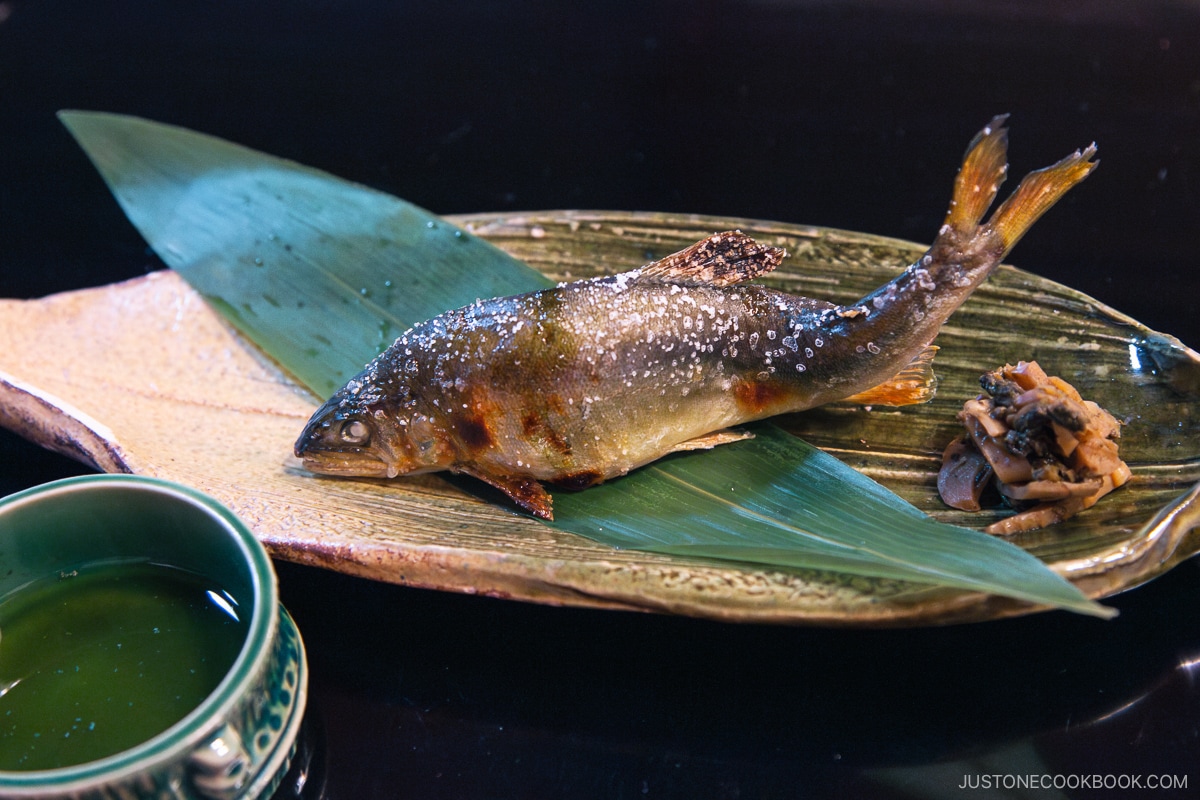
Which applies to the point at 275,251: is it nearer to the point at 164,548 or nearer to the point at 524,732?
the point at 164,548

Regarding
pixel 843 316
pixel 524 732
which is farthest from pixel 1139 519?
pixel 524 732

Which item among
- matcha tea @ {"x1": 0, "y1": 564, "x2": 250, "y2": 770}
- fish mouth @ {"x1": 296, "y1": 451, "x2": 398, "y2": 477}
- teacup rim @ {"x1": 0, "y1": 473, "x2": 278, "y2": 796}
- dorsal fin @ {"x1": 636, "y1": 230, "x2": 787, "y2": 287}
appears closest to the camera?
teacup rim @ {"x1": 0, "y1": 473, "x2": 278, "y2": 796}

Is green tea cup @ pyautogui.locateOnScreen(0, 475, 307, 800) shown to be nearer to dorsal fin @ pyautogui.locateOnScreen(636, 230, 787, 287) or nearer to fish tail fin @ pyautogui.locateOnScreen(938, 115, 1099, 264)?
dorsal fin @ pyautogui.locateOnScreen(636, 230, 787, 287)

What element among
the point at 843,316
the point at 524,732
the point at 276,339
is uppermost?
the point at 843,316

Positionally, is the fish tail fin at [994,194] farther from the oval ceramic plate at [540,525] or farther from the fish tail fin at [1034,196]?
the oval ceramic plate at [540,525]

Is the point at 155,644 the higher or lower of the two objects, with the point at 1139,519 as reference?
lower

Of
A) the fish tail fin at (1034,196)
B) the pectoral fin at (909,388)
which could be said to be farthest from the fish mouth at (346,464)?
the fish tail fin at (1034,196)

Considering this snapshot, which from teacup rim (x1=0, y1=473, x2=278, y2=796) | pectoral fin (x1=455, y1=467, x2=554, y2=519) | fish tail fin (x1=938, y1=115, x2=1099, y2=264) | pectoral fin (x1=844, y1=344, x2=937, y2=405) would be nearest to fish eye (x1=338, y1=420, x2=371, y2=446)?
pectoral fin (x1=455, y1=467, x2=554, y2=519)

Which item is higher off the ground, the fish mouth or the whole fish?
the whole fish
